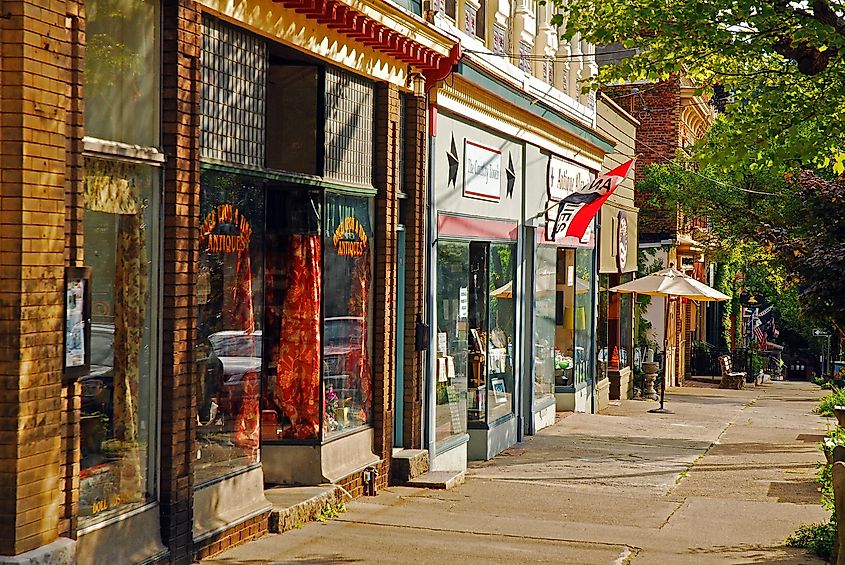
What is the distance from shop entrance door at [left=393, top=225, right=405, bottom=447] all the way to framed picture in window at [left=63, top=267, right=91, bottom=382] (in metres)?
6.27

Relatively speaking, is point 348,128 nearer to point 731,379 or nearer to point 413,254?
point 413,254

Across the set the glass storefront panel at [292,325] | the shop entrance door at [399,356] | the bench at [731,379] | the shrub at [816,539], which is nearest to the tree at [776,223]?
the bench at [731,379]

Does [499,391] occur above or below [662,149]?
below

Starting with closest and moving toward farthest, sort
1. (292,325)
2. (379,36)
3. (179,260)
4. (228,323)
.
Result: (179,260), (228,323), (292,325), (379,36)

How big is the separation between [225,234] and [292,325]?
6.27 feet

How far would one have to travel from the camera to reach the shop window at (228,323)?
899 centimetres

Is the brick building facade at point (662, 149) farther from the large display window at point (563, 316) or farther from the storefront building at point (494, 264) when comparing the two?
the storefront building at point (494, 264)

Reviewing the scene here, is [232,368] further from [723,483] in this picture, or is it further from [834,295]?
[834,295]

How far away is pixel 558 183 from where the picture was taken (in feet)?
66.8

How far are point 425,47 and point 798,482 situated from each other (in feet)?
23.2

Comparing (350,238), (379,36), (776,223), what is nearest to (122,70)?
(379,36)

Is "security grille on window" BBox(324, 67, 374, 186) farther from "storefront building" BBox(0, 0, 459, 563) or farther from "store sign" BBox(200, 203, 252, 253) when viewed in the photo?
"store sign" BBox(200, 203, 252, 253)

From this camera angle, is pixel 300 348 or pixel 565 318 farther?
pixel 565 318

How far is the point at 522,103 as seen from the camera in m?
17.3
